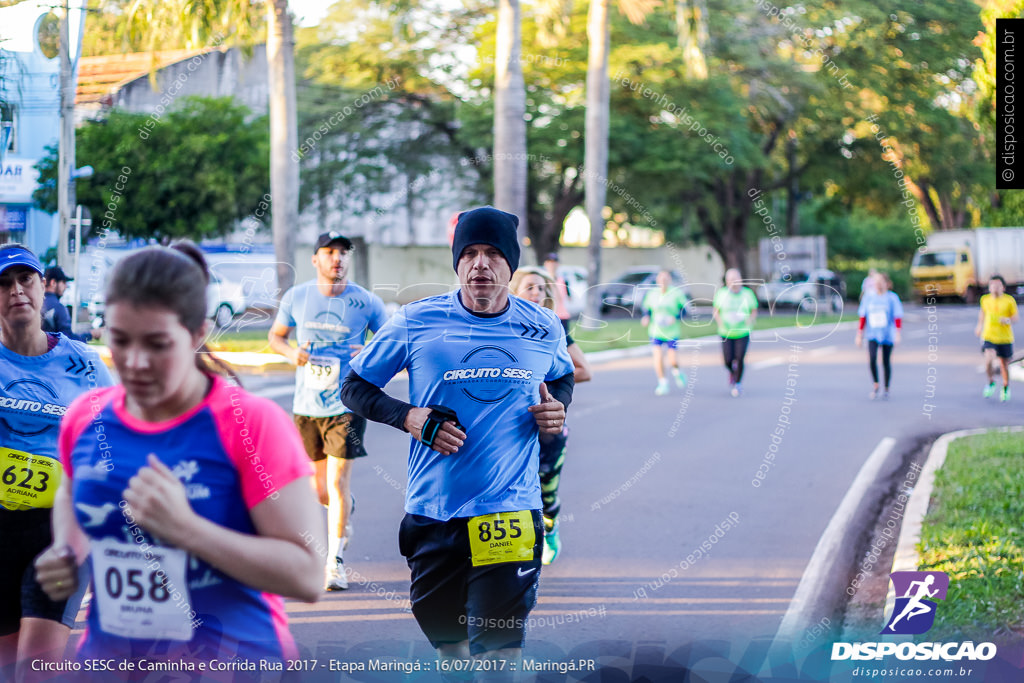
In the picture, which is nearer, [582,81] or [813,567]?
[813,567]

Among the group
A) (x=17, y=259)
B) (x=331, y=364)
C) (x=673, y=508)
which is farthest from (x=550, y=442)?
(x=17, y=259)

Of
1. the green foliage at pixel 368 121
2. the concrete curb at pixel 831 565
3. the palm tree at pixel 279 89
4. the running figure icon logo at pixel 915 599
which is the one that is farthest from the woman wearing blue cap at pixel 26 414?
the green foliage at pixel 368 121

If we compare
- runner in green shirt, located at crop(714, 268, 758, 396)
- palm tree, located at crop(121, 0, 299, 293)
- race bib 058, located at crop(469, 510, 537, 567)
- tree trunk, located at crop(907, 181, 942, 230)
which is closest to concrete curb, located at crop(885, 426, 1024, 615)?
race bib 058, located at crop(469, 510, 537, 567)

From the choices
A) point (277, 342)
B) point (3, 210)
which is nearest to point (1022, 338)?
point (277, 342)

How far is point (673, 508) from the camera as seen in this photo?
8.02m

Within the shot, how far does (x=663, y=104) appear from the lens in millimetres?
30578

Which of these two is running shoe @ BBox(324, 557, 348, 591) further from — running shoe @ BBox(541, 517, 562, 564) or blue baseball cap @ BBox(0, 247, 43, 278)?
blue baseball cap @ BBox(0, 247, 43, 278)

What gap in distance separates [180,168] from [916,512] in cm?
1733

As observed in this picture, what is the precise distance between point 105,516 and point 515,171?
15705mm

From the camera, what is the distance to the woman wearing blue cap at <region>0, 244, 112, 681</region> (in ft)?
11.3

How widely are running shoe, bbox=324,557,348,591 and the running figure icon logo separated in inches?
109

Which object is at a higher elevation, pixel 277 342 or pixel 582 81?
pixel 582 81

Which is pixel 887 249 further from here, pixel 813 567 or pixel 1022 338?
pixel 813 567

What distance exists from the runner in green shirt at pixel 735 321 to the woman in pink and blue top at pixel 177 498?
1257 centimetres
